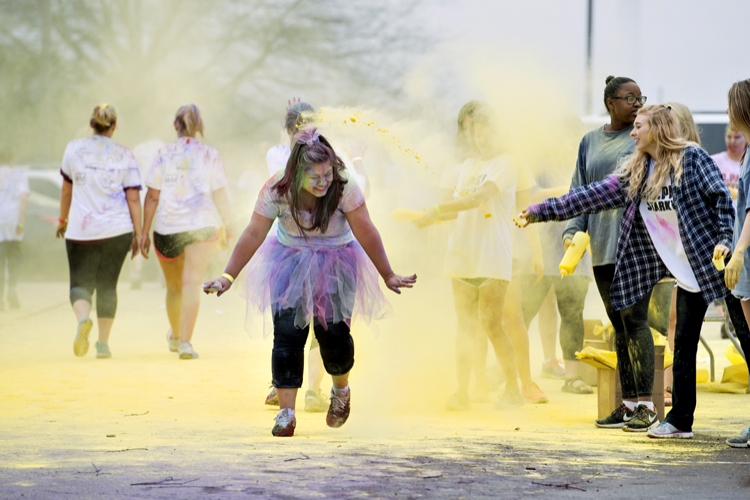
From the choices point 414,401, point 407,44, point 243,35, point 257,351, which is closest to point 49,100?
point 243,35

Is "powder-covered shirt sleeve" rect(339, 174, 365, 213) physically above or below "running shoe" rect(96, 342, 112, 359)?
above

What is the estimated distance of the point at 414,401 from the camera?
6551 millimetres

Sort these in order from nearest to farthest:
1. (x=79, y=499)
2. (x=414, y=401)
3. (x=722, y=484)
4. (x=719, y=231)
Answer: (x=79, y=499) → (x=722, y=484) → (x=719, y=231) → (x=414, y=401)

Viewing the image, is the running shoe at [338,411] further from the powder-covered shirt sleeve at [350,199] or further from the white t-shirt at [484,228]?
the white t-shirt at [484,228]

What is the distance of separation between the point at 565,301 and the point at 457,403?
5.82 feet

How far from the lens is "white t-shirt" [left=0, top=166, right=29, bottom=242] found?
12609mm

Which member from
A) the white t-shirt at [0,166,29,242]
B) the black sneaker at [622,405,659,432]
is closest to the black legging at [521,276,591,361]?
the black sneaker at [622,405,659,432]

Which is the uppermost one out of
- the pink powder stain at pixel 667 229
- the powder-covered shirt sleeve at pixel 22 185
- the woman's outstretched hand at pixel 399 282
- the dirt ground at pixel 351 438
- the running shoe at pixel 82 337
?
the powder-covered shirt sleeve at pixel 22 185

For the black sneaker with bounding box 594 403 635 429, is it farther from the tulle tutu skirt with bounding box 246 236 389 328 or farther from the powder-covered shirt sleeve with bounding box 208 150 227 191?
the powder-covered shirt sleeve with bounding box 208 150 227 191

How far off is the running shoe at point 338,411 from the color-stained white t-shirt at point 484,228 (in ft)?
4.26

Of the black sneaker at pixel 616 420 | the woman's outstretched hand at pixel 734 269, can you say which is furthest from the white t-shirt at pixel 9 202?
the woman's outstretched hand at pixel 734 269

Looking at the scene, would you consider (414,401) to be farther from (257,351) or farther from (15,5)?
(15,5)

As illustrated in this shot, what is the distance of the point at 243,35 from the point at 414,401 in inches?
744

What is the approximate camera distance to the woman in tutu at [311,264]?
537 cm
